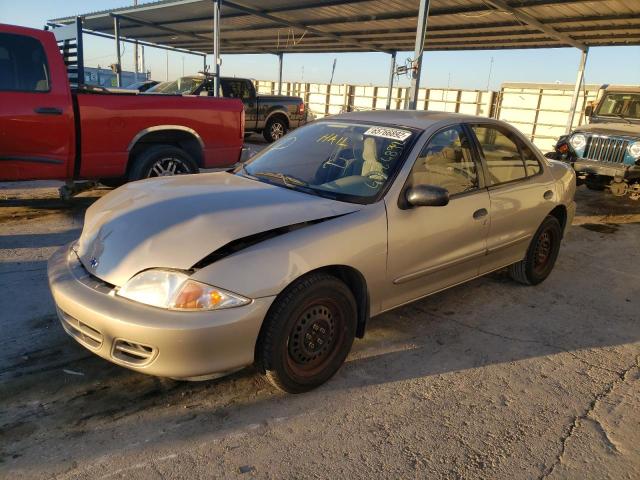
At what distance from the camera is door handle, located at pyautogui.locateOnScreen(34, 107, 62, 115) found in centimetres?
521

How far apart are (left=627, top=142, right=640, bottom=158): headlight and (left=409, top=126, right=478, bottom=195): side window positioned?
5.93 meters

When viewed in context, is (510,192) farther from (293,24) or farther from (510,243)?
(293,24)

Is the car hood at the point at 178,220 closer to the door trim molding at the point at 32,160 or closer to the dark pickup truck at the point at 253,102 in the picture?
the door trim molding at the point at 32,160

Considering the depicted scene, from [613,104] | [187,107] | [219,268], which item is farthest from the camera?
[613,104]

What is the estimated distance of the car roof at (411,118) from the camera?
3.76 m

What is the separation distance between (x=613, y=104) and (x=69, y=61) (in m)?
9.71

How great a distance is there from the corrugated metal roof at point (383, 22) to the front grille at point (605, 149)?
3473mm

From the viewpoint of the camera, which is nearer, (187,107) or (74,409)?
(74,409)

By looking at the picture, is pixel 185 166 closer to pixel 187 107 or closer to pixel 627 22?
pixel 187 107

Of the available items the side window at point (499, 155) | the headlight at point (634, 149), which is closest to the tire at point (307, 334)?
the side window at point (499, 155)

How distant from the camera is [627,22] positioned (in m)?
11.7

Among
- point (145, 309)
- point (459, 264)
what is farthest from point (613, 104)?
point (145, 309)

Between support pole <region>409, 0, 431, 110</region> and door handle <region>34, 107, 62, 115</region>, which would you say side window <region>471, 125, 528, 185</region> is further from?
support pole <region>409, 0, 431, 110</region>

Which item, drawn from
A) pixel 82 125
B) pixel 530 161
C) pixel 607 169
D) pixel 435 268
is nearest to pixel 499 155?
pixel 530 161
